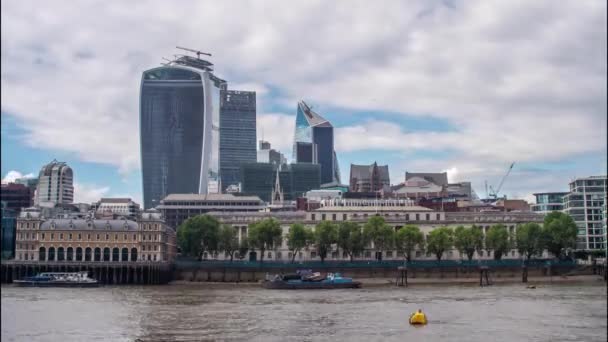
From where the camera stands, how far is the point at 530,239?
510ft

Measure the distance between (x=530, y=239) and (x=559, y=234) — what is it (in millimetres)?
5742

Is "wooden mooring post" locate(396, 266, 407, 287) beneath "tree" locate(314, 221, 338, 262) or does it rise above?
beneath

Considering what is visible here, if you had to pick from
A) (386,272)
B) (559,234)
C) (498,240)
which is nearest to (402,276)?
(386,272)

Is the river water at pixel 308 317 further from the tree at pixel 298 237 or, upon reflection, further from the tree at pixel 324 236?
the tree at pixel 298 237

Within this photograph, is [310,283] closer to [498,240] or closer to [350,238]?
[350,238]

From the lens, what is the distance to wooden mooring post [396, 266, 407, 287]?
Result: 132 meters

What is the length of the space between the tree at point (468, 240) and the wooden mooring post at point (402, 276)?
1664cm

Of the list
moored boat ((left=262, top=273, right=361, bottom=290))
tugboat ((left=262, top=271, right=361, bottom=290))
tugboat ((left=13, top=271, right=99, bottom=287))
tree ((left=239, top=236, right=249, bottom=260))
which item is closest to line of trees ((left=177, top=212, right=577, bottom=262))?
tree ((left=239, top=236, right=249, bottom=260))

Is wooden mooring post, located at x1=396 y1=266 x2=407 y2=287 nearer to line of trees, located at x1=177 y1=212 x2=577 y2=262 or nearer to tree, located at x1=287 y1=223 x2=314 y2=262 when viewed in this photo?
line of trees, located at x1=177 y1=212 x2=577 y2=262

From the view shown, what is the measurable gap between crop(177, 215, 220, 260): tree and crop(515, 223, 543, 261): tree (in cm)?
6277

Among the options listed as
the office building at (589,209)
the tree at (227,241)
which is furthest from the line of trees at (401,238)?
the office building at (589,209)

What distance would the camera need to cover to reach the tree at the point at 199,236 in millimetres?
159625

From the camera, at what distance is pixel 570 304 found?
7988 centimetres

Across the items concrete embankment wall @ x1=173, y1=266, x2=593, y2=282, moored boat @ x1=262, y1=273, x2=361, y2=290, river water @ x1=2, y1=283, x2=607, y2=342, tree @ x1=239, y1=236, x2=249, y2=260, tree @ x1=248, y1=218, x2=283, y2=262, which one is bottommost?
river water @ x1=2, y1=283, x2=607, y2=342
